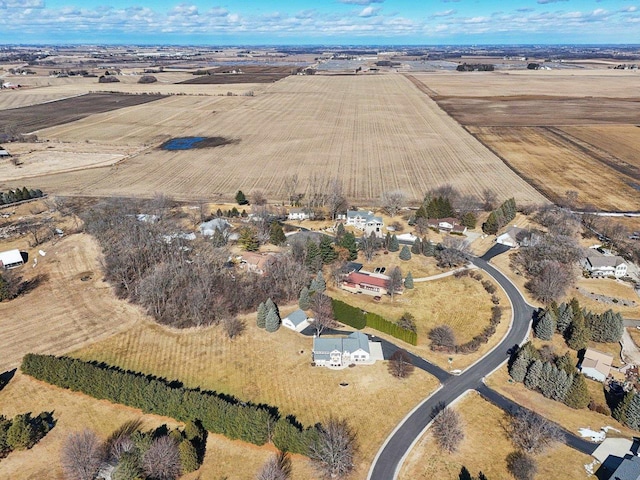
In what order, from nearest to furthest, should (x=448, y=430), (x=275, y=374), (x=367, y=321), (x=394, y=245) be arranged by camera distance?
(x=448, y=430) < (x=275, y=374) < (x=367, y=321) < (x=394, y=245)

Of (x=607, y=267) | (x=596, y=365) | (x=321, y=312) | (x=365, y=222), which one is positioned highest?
(x=607, y=267)

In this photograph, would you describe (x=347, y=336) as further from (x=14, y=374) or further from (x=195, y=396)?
(x=14, y=374)

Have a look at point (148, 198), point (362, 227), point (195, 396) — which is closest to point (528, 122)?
point (362, 227)

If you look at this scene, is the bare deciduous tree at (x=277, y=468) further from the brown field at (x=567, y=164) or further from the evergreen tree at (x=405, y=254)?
the brown field at (x=567, y=164)

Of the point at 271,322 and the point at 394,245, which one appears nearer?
the point at 271,322

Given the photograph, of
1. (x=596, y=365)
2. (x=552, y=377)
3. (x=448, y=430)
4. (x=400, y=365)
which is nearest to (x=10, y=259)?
(x=400, y=365)

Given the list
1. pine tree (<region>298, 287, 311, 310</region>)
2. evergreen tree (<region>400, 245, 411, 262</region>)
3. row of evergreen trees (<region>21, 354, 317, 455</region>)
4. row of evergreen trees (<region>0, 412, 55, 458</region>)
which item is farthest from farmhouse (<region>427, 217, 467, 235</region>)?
row of evergreen trees (<region>0, 412, 55, 458</region>)

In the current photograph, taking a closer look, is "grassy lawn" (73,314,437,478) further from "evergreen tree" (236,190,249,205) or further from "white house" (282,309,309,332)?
"evergreen tree" (236,190,249,205)

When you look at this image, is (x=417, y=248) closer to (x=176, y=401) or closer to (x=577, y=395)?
(x=577, y=395)
